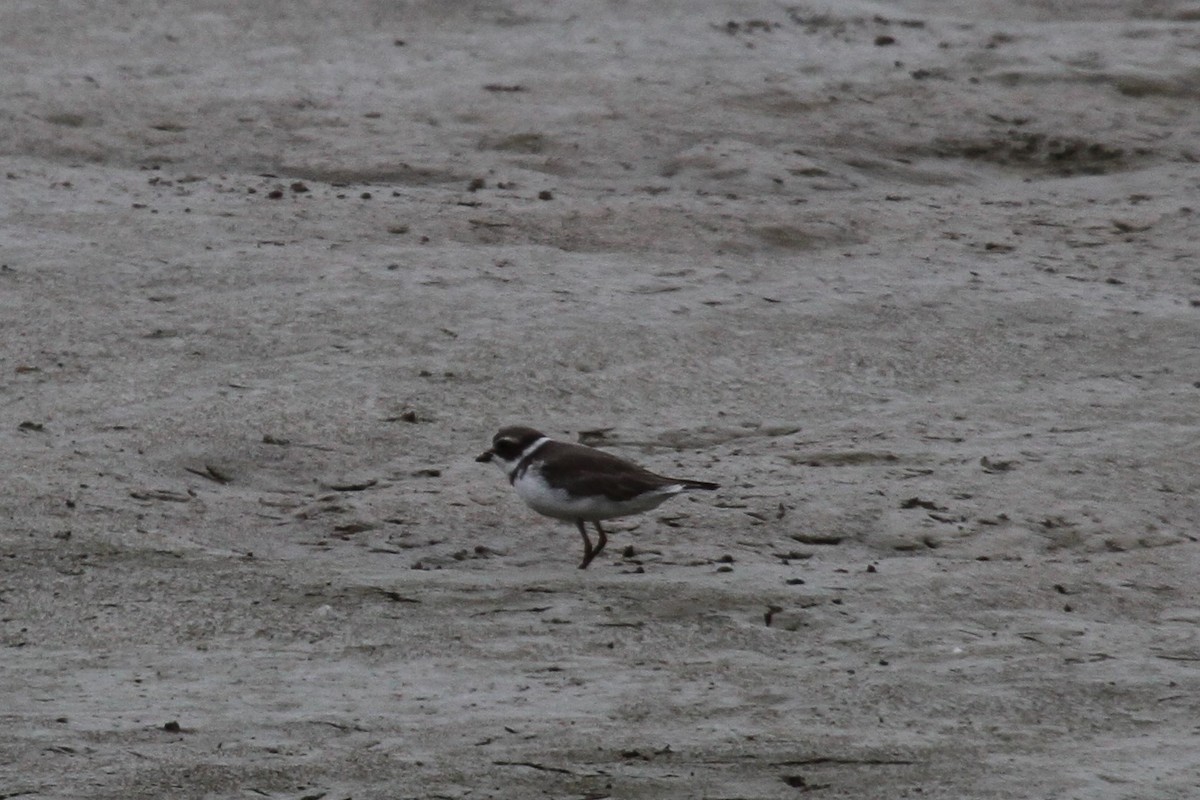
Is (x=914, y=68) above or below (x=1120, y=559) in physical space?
above

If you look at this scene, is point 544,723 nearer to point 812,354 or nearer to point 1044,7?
point 812,354

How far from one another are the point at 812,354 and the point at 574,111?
3.68 m

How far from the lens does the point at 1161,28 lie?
51.6ft

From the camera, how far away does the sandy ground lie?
598 cm

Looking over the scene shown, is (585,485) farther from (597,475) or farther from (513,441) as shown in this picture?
(513,441)

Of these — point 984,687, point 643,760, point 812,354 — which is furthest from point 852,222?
point 643,760

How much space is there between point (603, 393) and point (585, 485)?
1.96 metres

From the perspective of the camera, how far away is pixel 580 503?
7.51 metres

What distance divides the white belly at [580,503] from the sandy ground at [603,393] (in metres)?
0.26

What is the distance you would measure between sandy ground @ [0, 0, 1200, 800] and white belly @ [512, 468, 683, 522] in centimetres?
26

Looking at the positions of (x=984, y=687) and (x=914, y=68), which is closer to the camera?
(x=984, y=687)

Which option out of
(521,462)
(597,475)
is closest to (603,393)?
(521,462)

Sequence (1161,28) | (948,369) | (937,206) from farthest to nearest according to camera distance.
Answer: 1. (1161,28)
2. (937,206)
3. (948,369)

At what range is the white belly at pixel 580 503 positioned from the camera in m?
7.51
